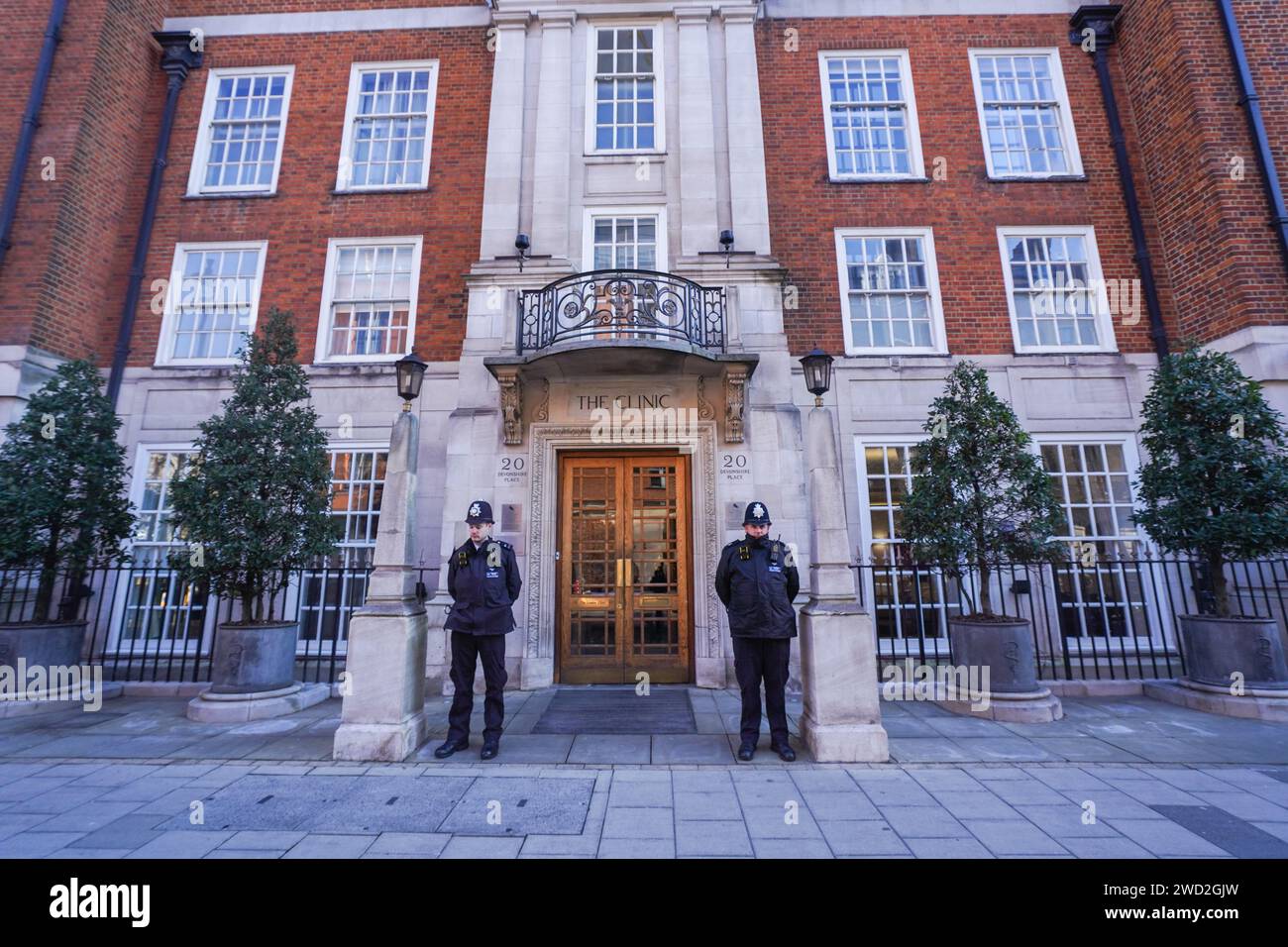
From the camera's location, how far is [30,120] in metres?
9.90

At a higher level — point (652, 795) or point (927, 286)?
point (927, 286)

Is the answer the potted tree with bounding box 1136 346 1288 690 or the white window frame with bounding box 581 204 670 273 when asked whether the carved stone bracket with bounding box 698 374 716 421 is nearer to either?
the white window frame with bounding box 581 204 670 273

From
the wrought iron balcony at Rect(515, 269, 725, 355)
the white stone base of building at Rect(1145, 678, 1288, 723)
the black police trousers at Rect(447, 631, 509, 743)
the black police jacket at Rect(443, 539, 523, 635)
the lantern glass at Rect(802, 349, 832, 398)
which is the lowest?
the white stone base of building at Rect(1145, 678, 1288, 723)

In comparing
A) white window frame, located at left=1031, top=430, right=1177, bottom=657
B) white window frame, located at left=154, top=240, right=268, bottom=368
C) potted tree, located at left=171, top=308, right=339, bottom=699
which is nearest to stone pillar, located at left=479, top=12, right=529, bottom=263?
potted tree, located at left=171, top=308, right=339, bottom=699

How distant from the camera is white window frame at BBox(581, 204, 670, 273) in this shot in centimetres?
949

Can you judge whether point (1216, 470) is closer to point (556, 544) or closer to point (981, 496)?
point (981, 496)

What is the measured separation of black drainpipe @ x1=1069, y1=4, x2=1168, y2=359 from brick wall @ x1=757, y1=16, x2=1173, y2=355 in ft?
0.40

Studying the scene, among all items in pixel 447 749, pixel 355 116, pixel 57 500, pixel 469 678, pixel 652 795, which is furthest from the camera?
pixel 355 116

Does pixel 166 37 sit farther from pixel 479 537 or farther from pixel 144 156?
pixel 479 537

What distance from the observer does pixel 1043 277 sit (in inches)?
402

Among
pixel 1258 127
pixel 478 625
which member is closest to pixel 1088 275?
pixel 1258 127

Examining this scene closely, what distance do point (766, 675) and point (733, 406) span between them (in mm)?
4068

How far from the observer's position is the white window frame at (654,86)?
988 cm

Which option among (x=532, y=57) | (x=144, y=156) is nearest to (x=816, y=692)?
(x=532, y=57)
